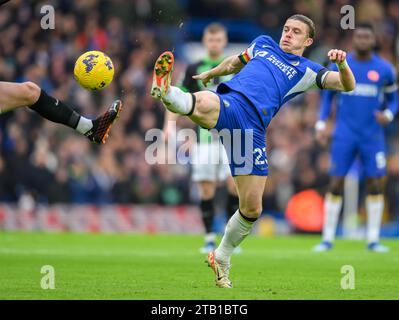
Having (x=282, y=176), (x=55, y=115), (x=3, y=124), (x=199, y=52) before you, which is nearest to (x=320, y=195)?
(x=282, y=176)

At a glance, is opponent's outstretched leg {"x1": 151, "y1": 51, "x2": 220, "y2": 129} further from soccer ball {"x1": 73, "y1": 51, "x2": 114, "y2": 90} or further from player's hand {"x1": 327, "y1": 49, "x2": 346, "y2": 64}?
soccer ball {"x1": 73, "y1": 51, "x2": 114, "y2": 90}

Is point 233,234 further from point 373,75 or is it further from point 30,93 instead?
point 373,75

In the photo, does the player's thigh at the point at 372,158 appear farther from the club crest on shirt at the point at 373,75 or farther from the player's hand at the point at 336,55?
the player's hand at the point at 336,55

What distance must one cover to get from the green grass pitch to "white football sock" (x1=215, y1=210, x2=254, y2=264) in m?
0.29

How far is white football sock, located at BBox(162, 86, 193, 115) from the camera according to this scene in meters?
7.31

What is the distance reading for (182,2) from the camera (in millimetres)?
23531

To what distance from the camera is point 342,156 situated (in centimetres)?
1270

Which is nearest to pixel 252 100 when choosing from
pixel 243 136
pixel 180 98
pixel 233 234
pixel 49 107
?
pixel 243 136

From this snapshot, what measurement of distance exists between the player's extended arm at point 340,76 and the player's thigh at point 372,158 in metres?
4.73

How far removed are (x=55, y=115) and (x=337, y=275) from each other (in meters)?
3.24

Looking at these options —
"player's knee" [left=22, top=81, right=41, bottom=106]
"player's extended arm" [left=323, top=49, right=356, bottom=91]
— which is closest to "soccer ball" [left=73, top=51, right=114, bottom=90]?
"player's knee" [left=22, top=81, right=41, bottom=106]

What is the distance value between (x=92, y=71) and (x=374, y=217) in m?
5.50
